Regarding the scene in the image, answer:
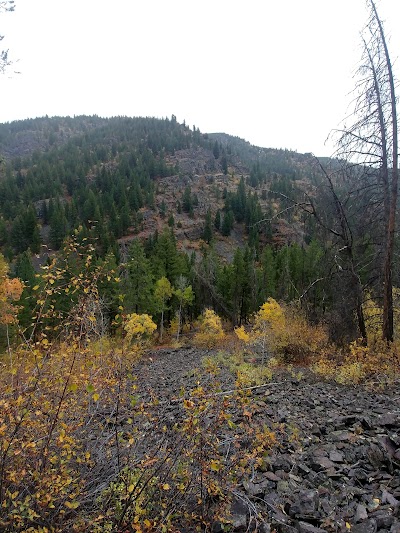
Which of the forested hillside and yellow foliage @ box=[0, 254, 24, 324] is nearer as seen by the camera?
yellow foliage @ box=[0, 254, 24, 324]

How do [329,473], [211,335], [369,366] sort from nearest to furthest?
[329,473] → [369,366] → [211,335]

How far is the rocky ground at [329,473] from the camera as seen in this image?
126 inches

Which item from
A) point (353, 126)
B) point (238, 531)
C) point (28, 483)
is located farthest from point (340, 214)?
point (28, 483)

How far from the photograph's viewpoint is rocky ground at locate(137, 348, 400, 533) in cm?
321

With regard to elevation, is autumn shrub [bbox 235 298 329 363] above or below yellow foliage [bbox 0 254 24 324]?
below

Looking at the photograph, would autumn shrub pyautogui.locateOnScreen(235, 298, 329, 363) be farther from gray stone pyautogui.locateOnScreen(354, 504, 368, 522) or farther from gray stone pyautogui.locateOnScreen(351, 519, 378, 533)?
gray stone pyautogui.locateOnScreen(351, 519, 378, 533)

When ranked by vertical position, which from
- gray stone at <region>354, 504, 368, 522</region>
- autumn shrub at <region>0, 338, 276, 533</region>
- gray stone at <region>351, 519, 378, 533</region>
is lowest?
gray stone at <region>354, 504, 368, 522</region>

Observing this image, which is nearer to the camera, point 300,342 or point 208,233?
point 300,342

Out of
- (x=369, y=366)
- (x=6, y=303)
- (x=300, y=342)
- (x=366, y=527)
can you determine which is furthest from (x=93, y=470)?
(x=300, y=342)

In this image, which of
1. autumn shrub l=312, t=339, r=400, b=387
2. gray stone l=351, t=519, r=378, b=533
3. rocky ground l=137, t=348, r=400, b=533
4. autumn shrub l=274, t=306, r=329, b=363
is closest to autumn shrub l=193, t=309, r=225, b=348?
autumn shrub l=274, t=306, r=329, b=363

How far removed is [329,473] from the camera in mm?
4125

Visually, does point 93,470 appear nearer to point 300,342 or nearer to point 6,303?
point 6,303

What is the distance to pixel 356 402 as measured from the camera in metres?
6.84

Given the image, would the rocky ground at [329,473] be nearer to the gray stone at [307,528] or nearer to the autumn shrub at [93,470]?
the gray stone at [307,528]
